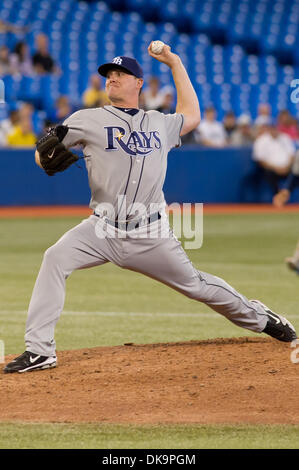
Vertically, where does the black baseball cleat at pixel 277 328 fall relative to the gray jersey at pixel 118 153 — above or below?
below

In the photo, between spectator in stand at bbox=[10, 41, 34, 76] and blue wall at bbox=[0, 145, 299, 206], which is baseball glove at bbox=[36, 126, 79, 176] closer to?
blue wall at bbox=[0, 145, 299, 206]

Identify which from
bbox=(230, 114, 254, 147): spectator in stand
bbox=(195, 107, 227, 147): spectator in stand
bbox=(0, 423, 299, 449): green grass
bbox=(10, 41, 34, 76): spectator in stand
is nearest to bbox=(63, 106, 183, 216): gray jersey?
bbox=(0, 423, 299, 449): green grass

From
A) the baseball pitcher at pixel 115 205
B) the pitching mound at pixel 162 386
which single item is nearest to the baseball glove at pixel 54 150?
the baseball pitcher at pixel 115 205

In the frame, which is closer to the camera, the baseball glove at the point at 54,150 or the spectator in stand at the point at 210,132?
the baseball glove at the point at 54,150

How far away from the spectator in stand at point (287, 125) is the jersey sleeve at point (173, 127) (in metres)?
15.7

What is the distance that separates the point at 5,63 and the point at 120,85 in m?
13.9

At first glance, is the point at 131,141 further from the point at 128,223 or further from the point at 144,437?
the point at 144,437

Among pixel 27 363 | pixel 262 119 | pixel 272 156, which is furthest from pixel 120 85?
pixel 262 119

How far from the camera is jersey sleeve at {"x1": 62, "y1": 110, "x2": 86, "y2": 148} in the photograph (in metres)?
5.94

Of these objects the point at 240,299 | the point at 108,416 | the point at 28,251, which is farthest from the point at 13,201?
the point at 108,416

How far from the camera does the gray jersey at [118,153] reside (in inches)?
235

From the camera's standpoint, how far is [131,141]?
19.7ft

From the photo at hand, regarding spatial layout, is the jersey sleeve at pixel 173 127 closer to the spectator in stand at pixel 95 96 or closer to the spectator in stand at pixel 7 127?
the spectator in stand at pixel 7 127

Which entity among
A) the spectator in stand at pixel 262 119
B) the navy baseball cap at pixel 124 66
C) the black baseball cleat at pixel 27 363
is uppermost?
the navy baseball cap at pixel 124 66
